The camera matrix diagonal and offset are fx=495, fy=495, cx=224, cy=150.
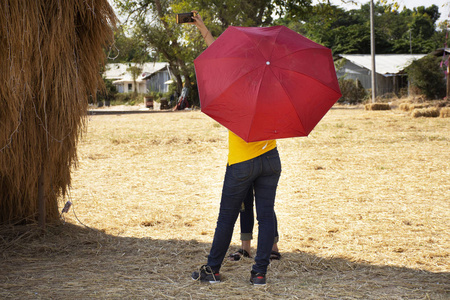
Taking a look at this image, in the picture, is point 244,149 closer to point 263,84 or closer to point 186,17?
point 263,84

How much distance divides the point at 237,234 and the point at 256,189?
1.63 meters

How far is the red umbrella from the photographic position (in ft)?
10.5

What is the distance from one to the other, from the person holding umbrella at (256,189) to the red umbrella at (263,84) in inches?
9.1

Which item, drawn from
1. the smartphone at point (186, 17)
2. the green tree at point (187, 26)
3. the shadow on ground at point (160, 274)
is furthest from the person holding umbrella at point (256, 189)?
the green tree at point (187, 26)

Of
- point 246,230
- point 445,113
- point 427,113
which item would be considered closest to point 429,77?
point 427,113

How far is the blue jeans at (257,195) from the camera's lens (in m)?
3.39

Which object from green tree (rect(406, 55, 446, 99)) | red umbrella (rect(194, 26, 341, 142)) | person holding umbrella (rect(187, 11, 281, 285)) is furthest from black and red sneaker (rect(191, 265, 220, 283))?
green tree (rect(406, 55, 446, 99))

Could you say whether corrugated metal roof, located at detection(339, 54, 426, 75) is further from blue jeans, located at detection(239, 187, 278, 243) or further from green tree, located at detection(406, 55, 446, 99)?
blue jeans, located at detection(239, 187, 278, 243)

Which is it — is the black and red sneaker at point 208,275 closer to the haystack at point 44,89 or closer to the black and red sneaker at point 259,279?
the black and red sneaker at point 259,279

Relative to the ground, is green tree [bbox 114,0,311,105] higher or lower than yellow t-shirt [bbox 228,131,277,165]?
higher

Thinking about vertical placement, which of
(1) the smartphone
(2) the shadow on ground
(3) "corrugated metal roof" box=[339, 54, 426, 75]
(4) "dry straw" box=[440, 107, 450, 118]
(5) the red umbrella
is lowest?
(2) the shadow on ground

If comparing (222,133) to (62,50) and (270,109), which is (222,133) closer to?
(62,50)

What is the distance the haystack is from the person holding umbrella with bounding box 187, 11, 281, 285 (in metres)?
1.77

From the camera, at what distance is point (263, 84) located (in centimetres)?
319
